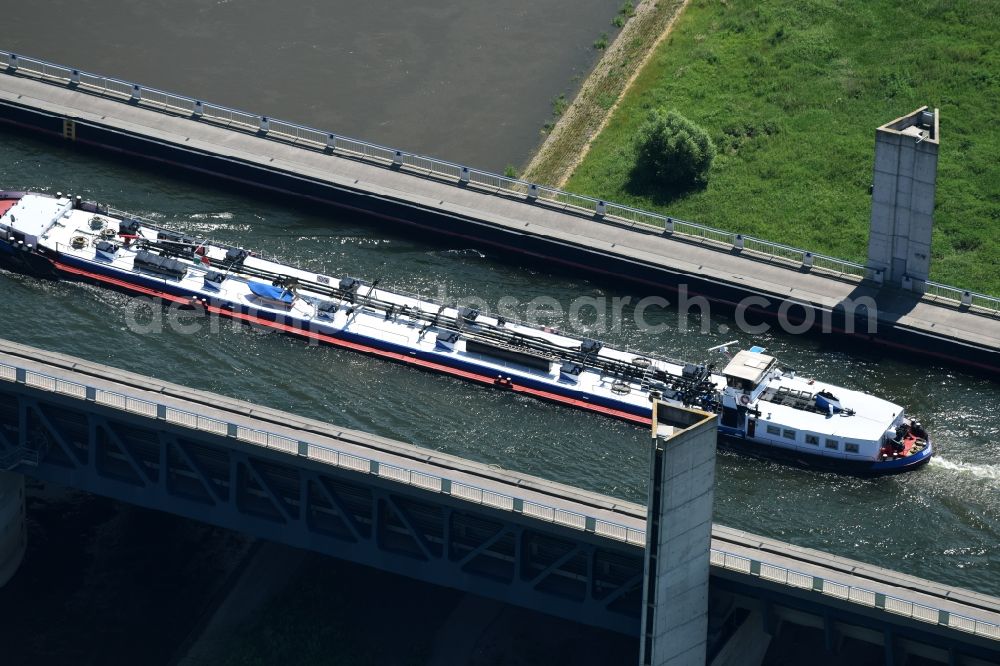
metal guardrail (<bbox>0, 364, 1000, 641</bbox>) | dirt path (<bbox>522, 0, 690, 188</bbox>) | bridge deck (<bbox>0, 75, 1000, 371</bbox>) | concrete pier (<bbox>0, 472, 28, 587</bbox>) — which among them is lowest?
concrete pier (<bbox>0, 472, 28, 587</bbox>)

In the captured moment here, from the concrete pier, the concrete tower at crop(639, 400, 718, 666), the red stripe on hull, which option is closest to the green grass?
the red stripe on hull

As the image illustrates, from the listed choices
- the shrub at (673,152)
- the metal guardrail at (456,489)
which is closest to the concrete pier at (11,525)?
the metal guardrail at (456,489)

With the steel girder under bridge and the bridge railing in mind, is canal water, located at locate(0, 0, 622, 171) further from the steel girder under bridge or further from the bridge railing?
the steel girder under bridge

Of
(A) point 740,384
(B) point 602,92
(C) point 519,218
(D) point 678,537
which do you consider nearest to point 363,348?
(C) point 519,218

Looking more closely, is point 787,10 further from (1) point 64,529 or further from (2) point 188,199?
(1) point 64,529

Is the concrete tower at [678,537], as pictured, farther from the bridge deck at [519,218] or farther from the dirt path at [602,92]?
the dirt path at [602,92]

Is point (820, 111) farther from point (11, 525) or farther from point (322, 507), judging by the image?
point (11, 525)

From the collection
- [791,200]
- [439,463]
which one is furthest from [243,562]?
[791,200]
